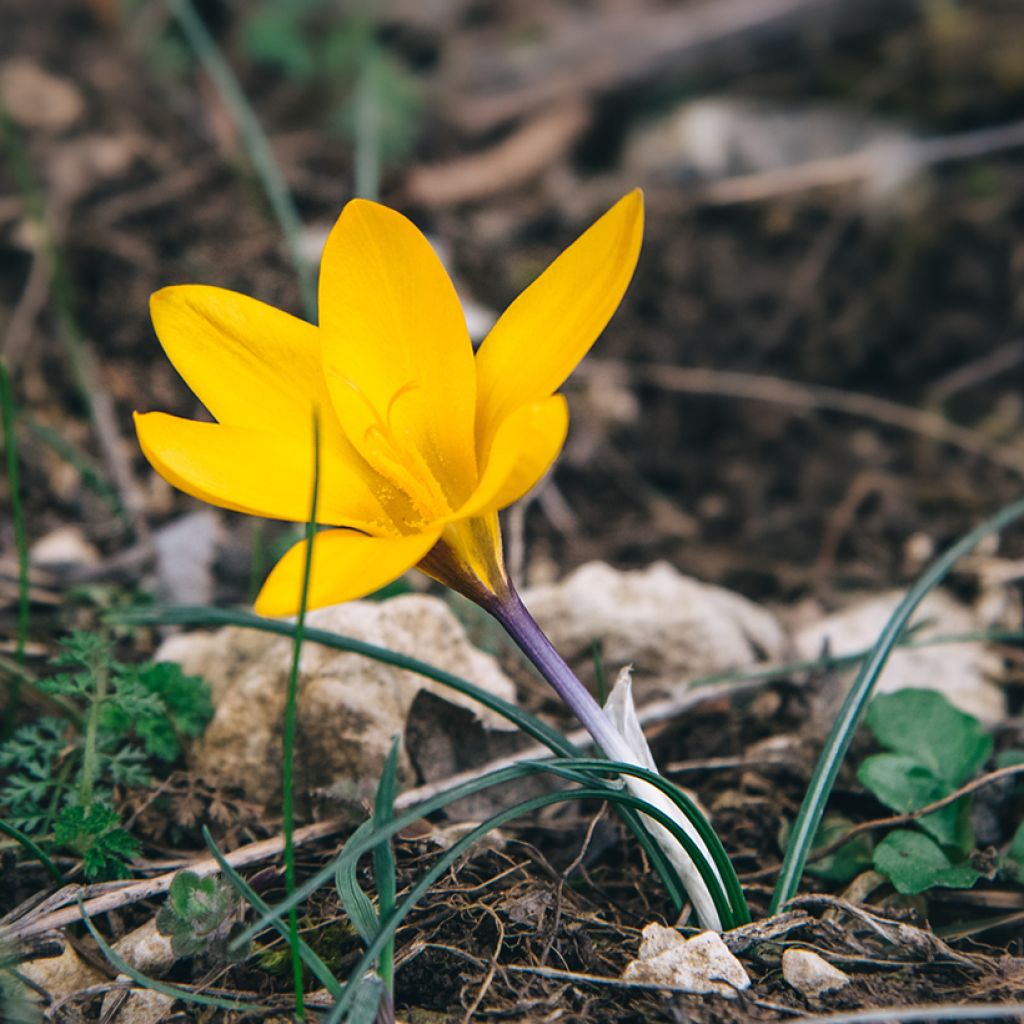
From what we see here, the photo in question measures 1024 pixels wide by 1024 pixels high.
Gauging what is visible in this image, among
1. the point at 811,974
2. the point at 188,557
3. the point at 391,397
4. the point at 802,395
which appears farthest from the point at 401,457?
the point at 802,395

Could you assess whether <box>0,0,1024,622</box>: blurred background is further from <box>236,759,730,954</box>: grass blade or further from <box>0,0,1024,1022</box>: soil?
<box>236,759,730,954</box>: grass blade

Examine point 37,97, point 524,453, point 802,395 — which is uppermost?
point 37,97

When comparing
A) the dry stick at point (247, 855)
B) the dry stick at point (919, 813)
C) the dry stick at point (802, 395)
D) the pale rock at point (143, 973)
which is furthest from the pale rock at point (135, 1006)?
the dry stick at point (802, 395)

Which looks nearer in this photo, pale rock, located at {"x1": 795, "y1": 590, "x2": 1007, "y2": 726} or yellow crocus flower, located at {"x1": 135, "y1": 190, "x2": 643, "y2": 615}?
yellow crocus flower, located at {"x1": 135, "y1": 190, "x2": 643, "y2": 615}

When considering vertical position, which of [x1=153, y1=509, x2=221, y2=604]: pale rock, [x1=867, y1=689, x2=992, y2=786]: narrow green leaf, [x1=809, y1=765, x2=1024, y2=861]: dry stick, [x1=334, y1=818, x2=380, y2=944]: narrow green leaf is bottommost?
[x1=334, y1=818, x2=380, y2=944]: narrow green leaf

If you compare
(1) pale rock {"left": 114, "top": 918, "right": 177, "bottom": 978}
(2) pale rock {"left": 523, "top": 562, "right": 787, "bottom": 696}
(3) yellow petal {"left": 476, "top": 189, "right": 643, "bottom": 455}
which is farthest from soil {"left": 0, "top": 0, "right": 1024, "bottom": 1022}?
(3) yellow petal {"left": 476, "top": 189, "right": 643, "bottom": 455}

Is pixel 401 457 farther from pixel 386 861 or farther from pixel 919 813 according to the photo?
pixel 919 813
